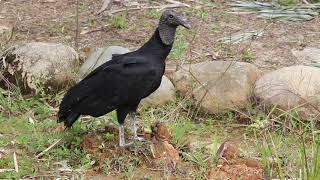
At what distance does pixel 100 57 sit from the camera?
615 cm

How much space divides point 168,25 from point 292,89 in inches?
59.7

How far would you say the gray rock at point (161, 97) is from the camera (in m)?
5.84

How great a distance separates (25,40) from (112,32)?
3.29 ft

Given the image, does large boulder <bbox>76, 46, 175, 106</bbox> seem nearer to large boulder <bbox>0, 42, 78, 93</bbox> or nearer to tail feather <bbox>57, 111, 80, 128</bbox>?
large boulder <bbox>0, 42, 78, 93</bbox>

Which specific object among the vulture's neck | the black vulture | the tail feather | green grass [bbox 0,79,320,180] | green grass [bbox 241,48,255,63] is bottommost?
green grass [bbox 0,79,320,180]

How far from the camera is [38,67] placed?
19.9 ft

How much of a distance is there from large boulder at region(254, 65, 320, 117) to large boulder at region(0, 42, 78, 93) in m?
1.76

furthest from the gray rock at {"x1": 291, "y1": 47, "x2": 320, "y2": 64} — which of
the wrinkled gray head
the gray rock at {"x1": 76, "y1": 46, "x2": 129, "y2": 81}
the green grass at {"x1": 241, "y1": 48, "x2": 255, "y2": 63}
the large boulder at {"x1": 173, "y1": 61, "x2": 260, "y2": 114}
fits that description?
the wrinkled gray head

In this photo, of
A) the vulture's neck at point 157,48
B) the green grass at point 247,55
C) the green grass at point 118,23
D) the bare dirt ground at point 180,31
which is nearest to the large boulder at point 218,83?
the bare dirt ground at point 180,31

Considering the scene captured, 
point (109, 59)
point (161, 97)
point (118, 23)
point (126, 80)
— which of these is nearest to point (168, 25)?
point (126, 80)

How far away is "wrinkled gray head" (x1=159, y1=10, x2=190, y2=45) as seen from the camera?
4547 millimetres

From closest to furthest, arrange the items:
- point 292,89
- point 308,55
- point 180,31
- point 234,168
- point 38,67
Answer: point 234,168 < point 292,89 < point 38,67 < point 308,55 < point 180,31

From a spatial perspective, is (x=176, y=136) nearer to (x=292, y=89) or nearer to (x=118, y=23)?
(x=292, y=89)

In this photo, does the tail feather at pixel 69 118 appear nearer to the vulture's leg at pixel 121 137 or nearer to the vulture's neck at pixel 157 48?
the vulture's leg at pixel 121 137
